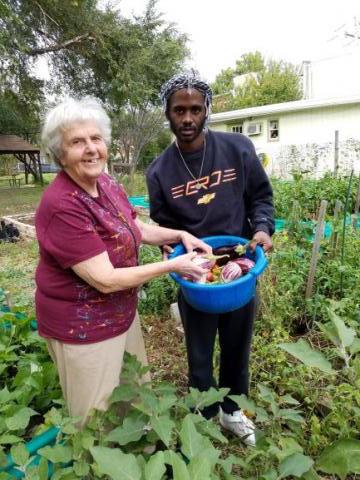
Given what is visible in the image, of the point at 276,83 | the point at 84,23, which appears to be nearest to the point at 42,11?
the point at 84,23

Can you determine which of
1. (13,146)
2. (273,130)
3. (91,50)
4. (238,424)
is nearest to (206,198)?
(238,424)

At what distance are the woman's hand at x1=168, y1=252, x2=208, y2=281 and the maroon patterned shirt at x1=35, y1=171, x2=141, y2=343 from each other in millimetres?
182

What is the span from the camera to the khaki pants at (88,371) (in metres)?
1.48

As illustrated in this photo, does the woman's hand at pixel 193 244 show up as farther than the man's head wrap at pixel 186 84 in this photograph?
Yes

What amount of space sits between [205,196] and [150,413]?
96 cm

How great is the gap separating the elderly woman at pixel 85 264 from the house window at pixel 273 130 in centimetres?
1426

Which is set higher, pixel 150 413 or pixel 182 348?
pixel 150 413


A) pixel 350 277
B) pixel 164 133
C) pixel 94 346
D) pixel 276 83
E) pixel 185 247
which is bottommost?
pixel 350 277

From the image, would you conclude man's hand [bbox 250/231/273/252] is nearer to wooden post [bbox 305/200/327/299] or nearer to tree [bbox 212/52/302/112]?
wooden post [bbox 305/200/327/299]

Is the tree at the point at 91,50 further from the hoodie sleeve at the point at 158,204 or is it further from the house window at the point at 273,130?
the hoodie sleeve at the point at 158,204

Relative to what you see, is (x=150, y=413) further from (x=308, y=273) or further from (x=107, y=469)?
(x=308, y=273)

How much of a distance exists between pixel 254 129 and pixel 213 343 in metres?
14.6

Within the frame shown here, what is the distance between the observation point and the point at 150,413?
3.85 ft

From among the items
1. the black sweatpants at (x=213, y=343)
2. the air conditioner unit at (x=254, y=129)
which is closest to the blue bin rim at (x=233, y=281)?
the black sweatpants at (x=213, y=343)
